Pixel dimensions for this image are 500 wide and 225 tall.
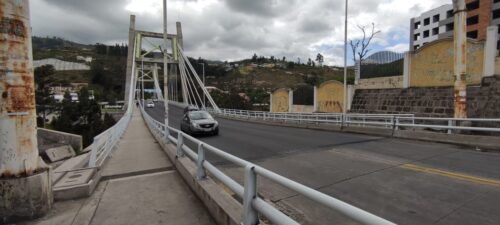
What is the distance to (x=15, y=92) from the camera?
14.0 feet

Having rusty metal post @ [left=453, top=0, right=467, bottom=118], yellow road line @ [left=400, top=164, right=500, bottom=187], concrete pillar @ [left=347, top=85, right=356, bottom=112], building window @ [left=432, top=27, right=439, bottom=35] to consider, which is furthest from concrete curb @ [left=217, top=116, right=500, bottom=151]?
building window @ [left=432, top=27, right=439, bottom=35]

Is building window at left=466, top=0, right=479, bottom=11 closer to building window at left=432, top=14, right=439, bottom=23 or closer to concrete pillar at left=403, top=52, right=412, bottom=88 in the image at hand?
building window at left=432, top=14, right=439, bottom=23

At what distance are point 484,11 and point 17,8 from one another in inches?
→ 2526

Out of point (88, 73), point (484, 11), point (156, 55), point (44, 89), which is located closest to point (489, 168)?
point (484, 11)

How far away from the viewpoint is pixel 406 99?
2083cm

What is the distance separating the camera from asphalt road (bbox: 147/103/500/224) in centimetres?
450

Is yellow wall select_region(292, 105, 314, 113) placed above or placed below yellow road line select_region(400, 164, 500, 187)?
above

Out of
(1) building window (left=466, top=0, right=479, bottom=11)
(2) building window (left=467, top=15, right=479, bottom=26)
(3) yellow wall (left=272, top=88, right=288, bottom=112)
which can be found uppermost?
(1) building window (left=466, top=0, right=479, bottom=11)

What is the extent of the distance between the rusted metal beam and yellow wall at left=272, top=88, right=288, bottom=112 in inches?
1224

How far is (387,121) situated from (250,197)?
668 inches

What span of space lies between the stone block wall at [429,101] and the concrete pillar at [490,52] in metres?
0.40

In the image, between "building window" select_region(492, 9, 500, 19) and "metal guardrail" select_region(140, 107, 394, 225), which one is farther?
"building window" select_region(492, 9, 500, 19)

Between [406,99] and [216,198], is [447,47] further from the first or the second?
[216,198]

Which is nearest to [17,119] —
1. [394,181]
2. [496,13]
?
[394,181]
